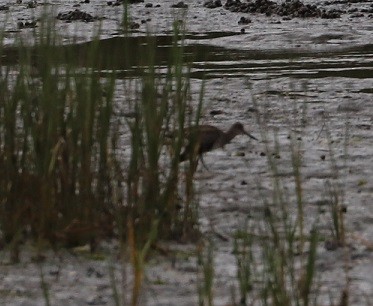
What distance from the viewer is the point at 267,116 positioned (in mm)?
9273

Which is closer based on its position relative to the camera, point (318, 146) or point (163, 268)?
point (163, 268)

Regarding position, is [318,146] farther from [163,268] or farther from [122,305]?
[122,305]

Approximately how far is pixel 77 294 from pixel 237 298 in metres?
0.61

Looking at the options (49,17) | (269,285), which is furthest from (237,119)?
(269,285)

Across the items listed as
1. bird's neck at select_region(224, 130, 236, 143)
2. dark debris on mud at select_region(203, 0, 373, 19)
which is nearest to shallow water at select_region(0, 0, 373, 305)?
bird's neck at select_region(224, 130, 236, 143)

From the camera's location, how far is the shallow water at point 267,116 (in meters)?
5.03

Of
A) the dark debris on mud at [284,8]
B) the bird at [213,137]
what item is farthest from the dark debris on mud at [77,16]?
the bird at [213,137]

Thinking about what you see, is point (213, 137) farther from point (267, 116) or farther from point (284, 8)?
point (284, 8)

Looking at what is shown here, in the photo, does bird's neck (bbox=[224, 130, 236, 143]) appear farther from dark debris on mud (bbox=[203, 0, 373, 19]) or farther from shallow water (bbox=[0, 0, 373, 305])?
dark debris on mud (bbox=[203, 0, 373, 19])

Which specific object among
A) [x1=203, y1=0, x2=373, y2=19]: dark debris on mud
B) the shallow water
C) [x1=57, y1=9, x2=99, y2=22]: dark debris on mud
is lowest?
[x1=203, y1=0, x2=373, y2=19]: dark debris on mud

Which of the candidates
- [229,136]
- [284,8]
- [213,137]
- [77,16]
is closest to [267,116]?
[229,136]

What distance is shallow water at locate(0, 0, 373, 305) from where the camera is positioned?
16.5 ft

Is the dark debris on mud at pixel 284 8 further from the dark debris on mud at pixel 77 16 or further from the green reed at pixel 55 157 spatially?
the green reed at pixel 55 157

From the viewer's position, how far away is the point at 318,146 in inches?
317
